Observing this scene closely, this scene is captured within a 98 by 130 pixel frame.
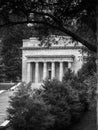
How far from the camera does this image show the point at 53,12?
10.4 meters

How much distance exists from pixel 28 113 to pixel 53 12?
644 centimetres

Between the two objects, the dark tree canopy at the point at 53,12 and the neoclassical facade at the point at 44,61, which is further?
the neoclassical facade at the point at 44,61

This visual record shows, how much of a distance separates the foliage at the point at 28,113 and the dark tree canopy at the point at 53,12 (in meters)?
5.85

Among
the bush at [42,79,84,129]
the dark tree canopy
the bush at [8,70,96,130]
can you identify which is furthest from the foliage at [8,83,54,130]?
the dark tree canopy

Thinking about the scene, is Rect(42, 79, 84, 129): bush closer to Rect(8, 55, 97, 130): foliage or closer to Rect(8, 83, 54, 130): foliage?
Rect(8, 55, 97, 130): foliage

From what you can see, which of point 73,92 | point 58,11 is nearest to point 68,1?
point 58,11

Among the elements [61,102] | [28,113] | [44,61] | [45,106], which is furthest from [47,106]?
[44,61]

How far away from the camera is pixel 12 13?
9.90m

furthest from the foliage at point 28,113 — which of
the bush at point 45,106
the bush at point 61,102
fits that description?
the bush at point 61,102

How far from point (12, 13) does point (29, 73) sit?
4849cm

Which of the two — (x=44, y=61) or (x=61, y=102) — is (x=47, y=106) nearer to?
(x=61, y=102)

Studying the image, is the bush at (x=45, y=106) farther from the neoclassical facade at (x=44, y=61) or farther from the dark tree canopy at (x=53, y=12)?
the neoclassical facade at (x=44, y=61)

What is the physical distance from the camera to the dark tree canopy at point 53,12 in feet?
30.9

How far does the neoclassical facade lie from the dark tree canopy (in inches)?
1775
